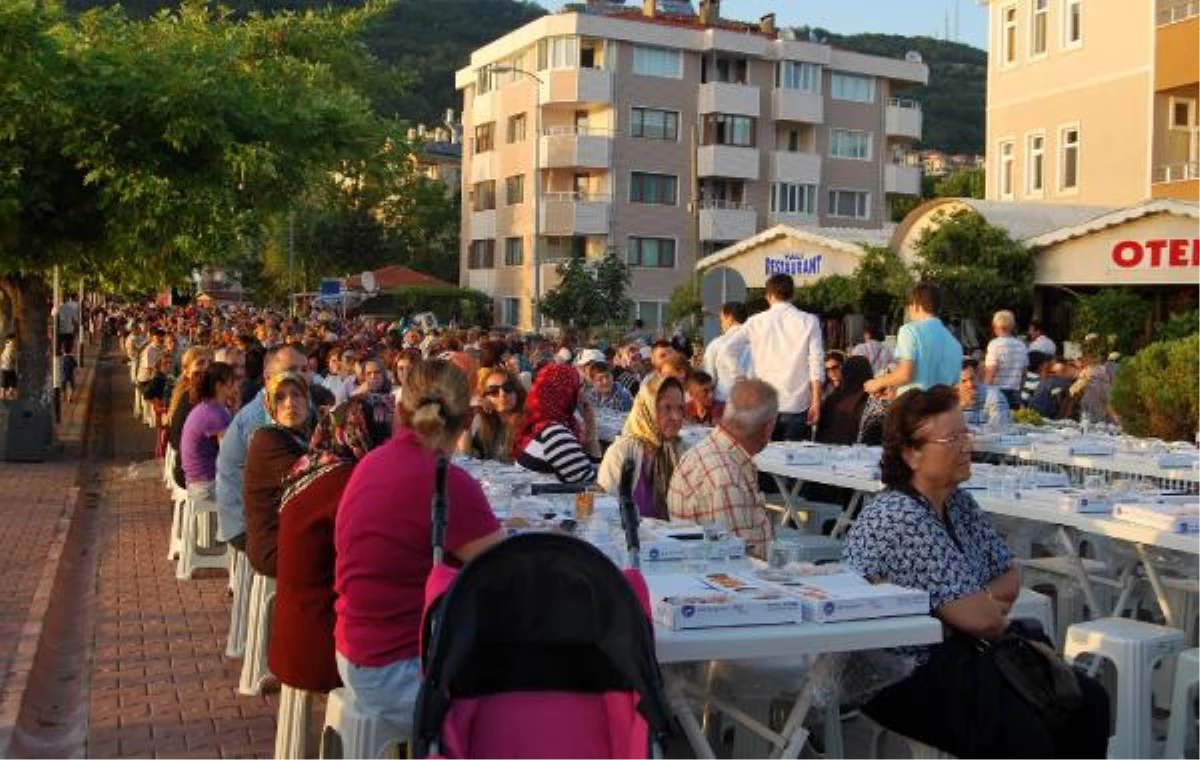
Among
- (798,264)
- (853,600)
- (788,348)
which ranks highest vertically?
(798,264)

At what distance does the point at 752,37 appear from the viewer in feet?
A: 195

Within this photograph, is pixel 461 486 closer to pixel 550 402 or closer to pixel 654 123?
pixel 550 402

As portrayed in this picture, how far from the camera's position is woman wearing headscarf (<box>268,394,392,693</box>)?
5574mm

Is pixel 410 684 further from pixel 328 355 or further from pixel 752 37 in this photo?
pixel 752 37

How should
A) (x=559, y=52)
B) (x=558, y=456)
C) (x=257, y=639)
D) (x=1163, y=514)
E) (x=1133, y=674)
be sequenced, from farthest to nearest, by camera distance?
(x=559, y=52), (x=558, y=456), (x=257, y=639), (x=1163, y=514), (x=1133, y=674)

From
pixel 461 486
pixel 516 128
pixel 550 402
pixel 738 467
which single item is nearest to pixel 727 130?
pixel 516 128

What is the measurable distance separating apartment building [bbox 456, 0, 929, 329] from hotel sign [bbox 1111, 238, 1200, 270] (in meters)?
30.4

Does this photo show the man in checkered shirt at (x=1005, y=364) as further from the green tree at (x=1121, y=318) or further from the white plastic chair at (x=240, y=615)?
the white plastic chair at (x=240, y=615)

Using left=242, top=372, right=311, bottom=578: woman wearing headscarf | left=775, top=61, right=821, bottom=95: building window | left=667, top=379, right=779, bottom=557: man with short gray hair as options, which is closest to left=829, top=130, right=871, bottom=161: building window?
left=775, top=61, right=821, bottom=95: building window

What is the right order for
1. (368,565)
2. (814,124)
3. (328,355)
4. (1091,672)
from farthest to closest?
(814,124) < (328,355) < (1091,672) < (368,565)

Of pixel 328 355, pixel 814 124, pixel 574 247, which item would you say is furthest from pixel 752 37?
pixel 328 355

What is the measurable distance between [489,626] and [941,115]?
116 m

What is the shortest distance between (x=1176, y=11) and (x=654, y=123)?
30067 mm

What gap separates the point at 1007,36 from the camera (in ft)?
116
